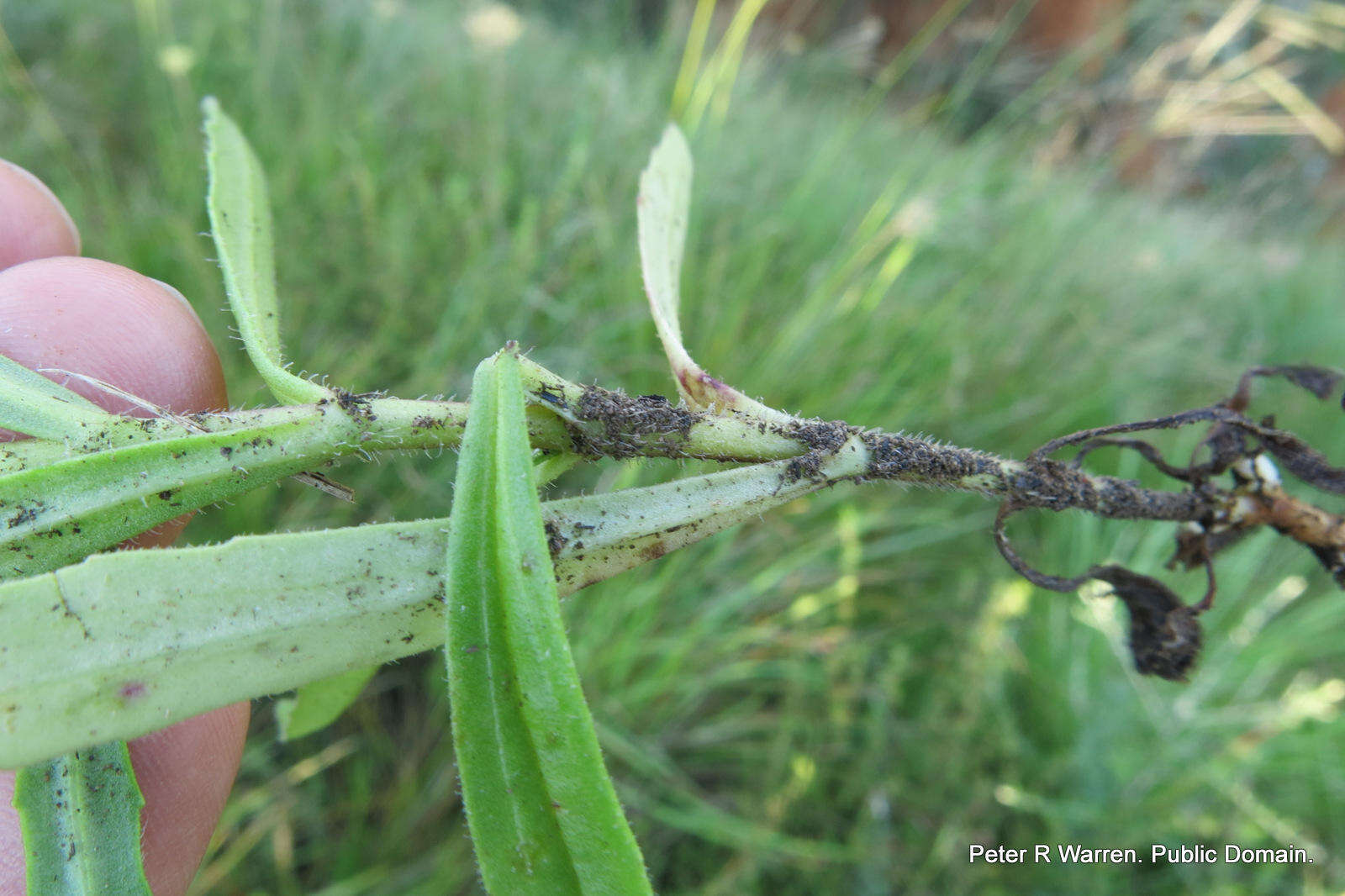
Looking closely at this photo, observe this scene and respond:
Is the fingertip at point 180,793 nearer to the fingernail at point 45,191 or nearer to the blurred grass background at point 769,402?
the blurred grass background at point 769,402

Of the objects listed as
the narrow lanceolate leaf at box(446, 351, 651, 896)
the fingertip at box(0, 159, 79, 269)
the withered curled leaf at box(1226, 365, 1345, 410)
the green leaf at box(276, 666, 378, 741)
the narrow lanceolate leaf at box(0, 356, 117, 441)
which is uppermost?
the fingertip at box(0, 159, 79, 269)

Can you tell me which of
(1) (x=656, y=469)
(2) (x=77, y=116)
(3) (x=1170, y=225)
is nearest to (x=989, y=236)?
(1) (x=656, y=469)

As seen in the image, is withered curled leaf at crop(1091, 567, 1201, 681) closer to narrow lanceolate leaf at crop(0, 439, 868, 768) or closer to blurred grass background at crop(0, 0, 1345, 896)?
narrow lanceolate leaf at crop(0, 439, 868, 768)

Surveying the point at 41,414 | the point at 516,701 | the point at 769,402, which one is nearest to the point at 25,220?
the point at 41,414

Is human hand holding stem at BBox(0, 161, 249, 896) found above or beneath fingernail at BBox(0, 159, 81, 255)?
beneath

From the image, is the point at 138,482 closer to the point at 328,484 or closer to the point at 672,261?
the point at 328,484

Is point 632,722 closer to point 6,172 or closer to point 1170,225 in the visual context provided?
point 6,172

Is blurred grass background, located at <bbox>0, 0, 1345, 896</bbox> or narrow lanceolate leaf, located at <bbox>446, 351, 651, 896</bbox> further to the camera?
blurred grass background, located at <bbox>0, 0, 1345, 896</bbox>

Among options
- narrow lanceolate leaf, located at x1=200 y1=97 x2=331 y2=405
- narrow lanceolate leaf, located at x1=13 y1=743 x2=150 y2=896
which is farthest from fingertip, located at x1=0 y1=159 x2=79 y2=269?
narrow lanceolate leaf, located at x1=13 y1=743 x2=150 y2=896
